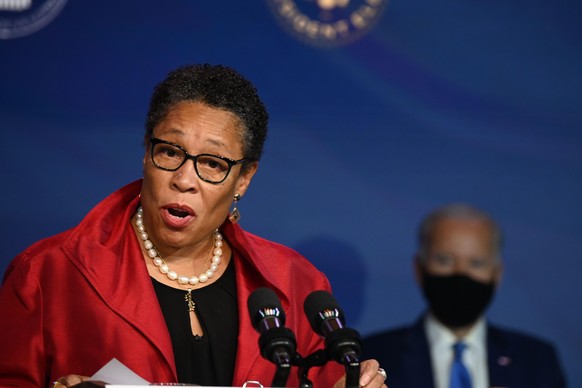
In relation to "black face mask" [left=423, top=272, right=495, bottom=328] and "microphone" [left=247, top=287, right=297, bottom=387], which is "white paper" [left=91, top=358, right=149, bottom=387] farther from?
"black face mask" [left=423, top=272, right=495, bottom=328]

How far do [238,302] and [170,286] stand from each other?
0.19 metres

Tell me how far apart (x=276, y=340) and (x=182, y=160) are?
81cm

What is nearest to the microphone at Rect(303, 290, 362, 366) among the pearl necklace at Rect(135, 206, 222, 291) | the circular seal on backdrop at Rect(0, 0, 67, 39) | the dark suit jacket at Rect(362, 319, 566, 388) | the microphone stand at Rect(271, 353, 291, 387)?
the microphone stand at Rect(271, 353, 291, 387)

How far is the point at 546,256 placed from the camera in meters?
3.54

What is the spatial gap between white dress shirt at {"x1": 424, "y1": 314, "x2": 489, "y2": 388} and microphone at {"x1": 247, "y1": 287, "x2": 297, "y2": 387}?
1.70 metres

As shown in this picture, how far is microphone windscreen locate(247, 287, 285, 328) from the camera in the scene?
6.07 feet

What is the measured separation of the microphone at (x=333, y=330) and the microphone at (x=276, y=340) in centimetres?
8

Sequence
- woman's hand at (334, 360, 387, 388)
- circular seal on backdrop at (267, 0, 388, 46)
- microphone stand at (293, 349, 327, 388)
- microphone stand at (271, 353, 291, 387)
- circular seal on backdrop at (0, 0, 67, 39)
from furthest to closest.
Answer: circular seal on backdrop at (267, 0, 388, 46), circular seal on backdrop at (0, 0, 67, 39), woman's hand at (334, 360, 387, 388), microphone stand at (293, 349, 327, 388), microphone stand at (271, 353, 291, 387)

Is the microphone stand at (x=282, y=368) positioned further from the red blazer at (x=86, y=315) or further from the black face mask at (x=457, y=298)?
the black face mask at (x=457, y=298)

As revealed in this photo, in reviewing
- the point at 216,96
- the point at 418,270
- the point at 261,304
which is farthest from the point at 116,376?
the point at 418,270

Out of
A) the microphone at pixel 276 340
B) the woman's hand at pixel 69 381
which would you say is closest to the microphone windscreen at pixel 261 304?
the microphone at pixel 276 340

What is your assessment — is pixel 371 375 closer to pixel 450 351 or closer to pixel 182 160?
pixel 182 160

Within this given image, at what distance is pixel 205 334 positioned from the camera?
248 centimetres

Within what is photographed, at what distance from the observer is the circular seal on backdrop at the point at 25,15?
3391 mm
